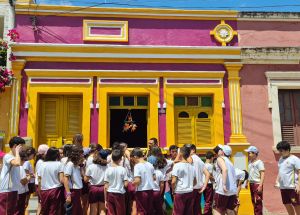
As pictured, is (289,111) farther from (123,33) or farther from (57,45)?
(57,45)

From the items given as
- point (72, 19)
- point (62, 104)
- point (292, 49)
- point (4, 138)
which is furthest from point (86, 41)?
point (292, 49)

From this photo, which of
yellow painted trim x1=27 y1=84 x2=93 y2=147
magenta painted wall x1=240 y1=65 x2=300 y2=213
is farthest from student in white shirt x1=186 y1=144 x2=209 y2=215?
yellow painted trim x1=27 y1=84 x2=93 y2=147

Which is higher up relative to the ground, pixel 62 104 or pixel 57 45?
pixel 57 45

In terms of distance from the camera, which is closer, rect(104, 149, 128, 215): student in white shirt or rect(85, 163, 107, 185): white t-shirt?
rect(104, 149, 128, 215): student in white shirt

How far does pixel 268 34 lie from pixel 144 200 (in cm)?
700

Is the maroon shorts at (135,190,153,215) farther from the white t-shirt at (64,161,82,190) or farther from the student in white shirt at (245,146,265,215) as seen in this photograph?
the student in white shirt at (245,146,265,215)

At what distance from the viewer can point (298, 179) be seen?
6.72 m

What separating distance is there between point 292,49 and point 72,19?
652cm

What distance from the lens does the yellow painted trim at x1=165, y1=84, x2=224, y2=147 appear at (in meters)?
9.71

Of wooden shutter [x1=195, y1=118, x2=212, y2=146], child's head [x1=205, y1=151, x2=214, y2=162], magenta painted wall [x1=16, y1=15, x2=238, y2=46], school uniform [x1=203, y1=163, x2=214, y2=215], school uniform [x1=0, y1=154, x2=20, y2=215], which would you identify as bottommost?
school uniform [x1=203, y1=163, x2=214, y2=215]

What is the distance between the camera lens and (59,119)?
967cm

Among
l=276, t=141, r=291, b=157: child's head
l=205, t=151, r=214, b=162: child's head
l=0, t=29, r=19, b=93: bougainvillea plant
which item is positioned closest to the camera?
l=276, t=141, r=291, b=157: child's head

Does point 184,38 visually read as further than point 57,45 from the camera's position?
Yes

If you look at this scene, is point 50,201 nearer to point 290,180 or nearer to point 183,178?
point 183,178
